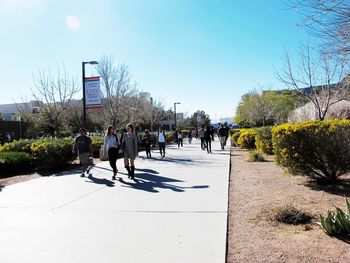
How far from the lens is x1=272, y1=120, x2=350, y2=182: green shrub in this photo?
787 centimetres

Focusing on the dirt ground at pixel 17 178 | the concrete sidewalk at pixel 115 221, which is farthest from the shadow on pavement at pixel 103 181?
the dirt ground at pixel 17 178

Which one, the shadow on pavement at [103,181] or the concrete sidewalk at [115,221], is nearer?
the concrete sidewalk at [115,221]

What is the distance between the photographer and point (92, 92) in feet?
52.2

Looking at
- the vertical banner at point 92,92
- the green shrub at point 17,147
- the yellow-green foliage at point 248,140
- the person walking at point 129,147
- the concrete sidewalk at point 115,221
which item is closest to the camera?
the concrete sidewalk at point 115,221

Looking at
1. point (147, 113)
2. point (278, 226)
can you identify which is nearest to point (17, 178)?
point (278, 226)

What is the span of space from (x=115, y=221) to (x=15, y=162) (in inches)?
333

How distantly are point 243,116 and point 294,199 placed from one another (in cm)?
4211

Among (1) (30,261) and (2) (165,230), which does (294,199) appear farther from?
(1) (30,261)

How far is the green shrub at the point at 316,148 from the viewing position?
25.8 ft

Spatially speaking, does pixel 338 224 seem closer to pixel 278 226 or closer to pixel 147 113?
pixel 278 226

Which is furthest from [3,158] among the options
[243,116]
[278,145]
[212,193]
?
[243,116]

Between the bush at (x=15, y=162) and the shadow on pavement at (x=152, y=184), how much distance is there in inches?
191

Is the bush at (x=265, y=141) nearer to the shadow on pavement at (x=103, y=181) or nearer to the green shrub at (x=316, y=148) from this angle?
the green shrub at (x=316, y=148)

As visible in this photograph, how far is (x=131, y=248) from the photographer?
4566 millimetres
